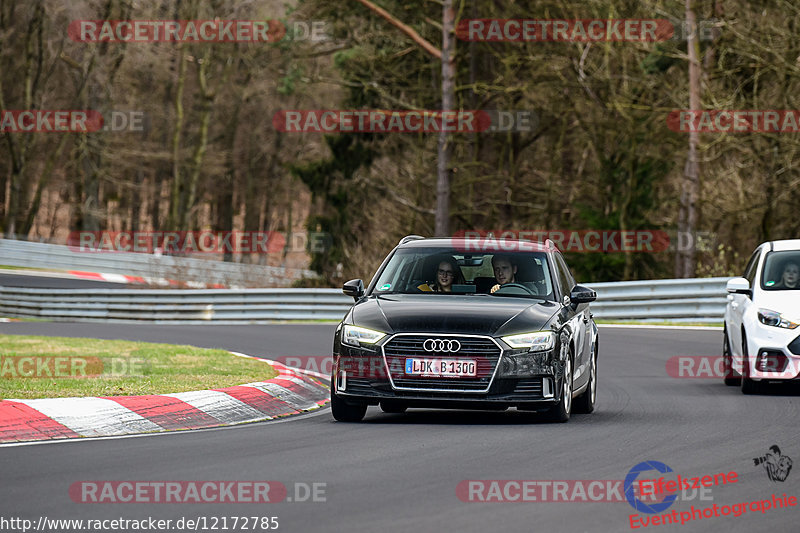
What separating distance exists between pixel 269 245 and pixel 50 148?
3025 cm

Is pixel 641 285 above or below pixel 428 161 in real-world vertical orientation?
below

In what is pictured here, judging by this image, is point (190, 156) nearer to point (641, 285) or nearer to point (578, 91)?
point (578, 91)

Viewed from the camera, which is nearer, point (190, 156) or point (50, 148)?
point (190, 156)

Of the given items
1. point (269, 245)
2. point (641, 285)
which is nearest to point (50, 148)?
point (269, 245)

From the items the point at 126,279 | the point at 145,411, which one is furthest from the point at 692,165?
the point at 145,411

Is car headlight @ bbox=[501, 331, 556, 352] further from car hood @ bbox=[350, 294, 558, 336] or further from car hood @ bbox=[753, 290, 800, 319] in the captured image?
car hood @ bbox=[753, 290, 800, 319]

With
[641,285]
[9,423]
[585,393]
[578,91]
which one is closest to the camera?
[9,423]

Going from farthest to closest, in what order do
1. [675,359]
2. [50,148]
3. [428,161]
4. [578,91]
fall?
1. [50,148]
2. [428,161]
3. [578,91]
4. [675,359]

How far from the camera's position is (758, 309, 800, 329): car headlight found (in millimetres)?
13570

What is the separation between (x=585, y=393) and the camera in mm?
11961

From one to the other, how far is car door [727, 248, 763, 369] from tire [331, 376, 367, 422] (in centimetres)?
524

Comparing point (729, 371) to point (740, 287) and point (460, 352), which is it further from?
point (460, 352)

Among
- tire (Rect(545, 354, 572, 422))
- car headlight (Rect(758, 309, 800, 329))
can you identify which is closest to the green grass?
tire (Rect(545, 354, 572, 422))

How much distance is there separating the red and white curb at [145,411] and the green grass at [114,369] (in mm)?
433
